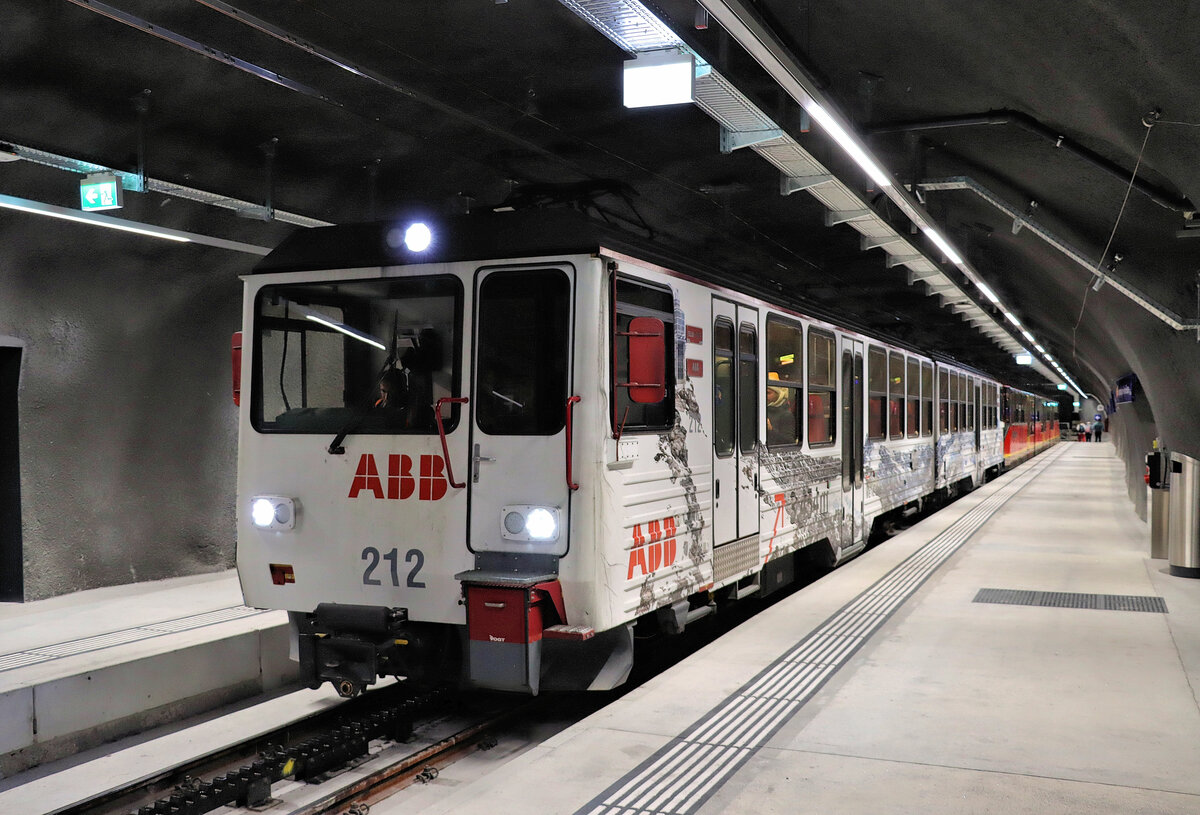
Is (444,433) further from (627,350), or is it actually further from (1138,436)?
(1138,436)

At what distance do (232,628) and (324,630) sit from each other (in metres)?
2.61

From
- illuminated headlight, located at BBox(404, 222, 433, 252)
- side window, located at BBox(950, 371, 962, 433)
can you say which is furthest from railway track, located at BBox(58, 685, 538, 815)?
side window, located at BBox(950, 371, 962, 433)

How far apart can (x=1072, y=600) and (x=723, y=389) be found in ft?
12.4

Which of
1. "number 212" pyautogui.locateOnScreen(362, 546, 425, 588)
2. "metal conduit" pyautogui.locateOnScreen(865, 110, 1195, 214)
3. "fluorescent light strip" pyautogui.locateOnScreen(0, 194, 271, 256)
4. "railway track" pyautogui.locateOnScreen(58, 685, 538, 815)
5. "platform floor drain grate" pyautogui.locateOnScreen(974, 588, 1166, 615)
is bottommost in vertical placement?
"railway track" pyautogui.locateOnScreen(58, 685, 538, 815)

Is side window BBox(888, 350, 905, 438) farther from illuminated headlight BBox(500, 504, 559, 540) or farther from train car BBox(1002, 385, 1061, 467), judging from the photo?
train car BBox(1002, 385, 1061, 467)

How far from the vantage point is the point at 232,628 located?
7543 millimetres

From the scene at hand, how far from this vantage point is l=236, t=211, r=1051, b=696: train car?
497 centimetres

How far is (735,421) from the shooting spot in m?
6.88

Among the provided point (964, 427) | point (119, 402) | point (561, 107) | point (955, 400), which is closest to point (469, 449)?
point (561, 107)

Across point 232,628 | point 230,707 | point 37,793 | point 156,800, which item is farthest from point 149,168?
point 156,800

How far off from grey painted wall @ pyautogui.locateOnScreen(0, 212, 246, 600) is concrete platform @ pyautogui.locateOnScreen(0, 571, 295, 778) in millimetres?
729

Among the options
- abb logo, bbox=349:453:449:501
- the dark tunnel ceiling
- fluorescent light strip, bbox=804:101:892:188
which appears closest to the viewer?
abb logo, bbox=349:453:449:501

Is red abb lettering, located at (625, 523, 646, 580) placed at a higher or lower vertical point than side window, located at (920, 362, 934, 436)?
lower

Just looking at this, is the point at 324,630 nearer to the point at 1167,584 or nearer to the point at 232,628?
the point at 232,628
